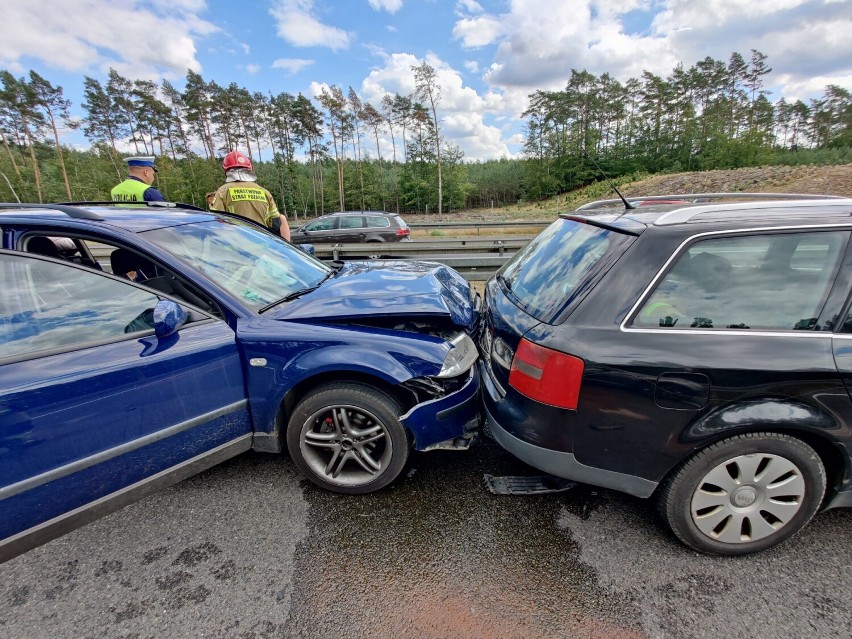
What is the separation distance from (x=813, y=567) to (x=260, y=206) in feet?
18.3

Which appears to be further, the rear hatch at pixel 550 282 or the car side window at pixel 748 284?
the rear hatch at pixel 550 282

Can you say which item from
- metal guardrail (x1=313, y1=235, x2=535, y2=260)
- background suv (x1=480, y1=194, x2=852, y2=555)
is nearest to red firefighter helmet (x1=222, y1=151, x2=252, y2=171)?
metal guardrail (x1=313, y1=235, x2=535, y2=260)

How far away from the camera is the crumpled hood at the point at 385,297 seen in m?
2.43

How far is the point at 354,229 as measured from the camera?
12.6 m

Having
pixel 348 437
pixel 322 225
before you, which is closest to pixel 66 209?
pixel 348 437

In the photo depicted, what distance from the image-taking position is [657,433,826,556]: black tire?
1.85 meters

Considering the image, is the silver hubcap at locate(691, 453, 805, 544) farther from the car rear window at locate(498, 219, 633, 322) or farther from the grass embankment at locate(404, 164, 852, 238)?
the grass embankment at locate(404, 164, 852, 238)

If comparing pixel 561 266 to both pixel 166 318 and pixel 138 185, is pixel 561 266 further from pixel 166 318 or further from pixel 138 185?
pixel 138 185

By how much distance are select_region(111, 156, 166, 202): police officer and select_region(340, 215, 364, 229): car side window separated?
26.5 feet

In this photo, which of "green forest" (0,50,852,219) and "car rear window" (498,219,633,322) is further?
"green forest" (0,50,852,219)

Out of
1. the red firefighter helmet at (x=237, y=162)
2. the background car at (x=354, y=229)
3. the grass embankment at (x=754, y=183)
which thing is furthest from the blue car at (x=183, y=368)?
the grass embankment at (x=754, y=183)

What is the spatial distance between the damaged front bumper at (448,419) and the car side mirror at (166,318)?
4.23ft

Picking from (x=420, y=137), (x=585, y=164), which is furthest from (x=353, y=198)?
(x=585, y=164)

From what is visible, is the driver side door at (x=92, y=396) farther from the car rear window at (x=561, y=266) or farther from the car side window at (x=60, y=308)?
the car rear window at (x=561, y=266)
